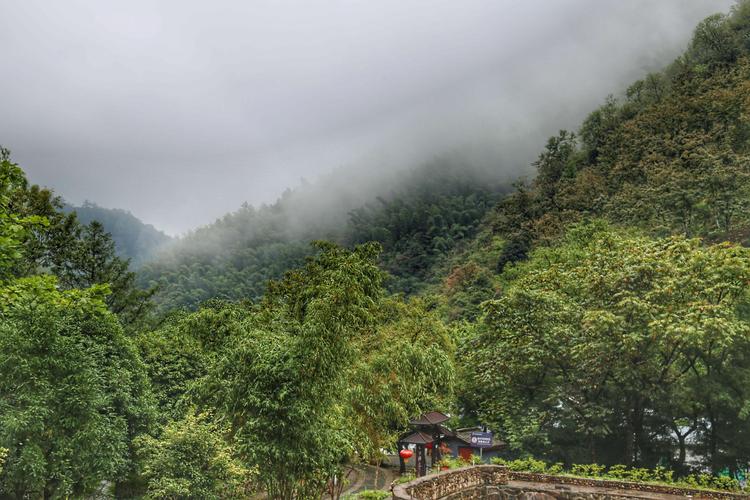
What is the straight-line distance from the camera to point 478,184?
4451 inches

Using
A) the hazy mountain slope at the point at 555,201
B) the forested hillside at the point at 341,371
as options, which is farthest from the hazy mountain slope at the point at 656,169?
the forested hillside at the point at 341,371

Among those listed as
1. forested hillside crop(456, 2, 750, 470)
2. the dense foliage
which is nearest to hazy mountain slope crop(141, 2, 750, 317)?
forested hillside crop(456, 2, 750, 470)

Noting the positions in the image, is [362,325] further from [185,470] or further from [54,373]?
[54,373]

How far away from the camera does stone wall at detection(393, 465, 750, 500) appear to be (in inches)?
426

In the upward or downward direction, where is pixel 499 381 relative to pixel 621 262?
downward

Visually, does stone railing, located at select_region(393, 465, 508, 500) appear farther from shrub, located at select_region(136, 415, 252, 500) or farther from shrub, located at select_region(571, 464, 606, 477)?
shrub, located at select_region(136, 415, 252, 500)

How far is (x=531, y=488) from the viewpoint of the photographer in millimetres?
11812

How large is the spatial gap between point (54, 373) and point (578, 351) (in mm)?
13638

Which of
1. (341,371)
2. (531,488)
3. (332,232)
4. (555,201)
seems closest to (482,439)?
(531,488)

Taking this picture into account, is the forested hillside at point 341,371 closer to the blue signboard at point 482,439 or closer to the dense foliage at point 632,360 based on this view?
the dense foliage at point 632,360

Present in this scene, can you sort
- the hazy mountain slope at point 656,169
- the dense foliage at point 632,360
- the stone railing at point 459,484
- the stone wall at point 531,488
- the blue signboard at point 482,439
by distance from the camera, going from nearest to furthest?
1. the stone railing at point 459,484
2. the stone wall at point 531,488
3. the blue signboard at point 482,439
4. the dense foliage at point 632,360
5. the hazy mountain slope at point 656,169

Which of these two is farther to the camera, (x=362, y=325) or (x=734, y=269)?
(x=362, y=325)

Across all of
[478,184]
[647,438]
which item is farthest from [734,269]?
[478,184]

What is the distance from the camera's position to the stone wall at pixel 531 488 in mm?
10812
